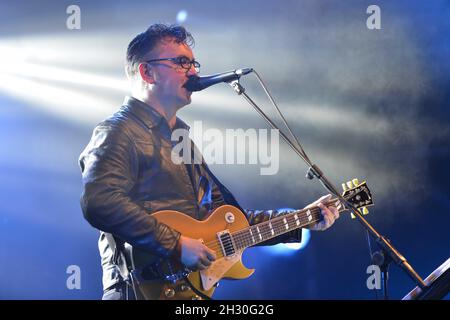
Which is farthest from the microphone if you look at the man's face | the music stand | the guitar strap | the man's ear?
the music stand

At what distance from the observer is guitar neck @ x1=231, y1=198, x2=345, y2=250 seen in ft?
9.23

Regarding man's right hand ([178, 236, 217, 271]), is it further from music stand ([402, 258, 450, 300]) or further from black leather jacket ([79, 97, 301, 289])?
music stand ([402, 258, 450, 300])

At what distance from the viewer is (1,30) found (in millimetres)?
3510

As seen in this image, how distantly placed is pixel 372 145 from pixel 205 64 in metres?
1.35

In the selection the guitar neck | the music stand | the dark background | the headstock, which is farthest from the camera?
the dark background

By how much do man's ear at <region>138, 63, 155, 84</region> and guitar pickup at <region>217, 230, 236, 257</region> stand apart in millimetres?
955

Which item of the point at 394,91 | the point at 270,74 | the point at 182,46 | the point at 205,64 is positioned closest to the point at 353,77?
the point at 394,91

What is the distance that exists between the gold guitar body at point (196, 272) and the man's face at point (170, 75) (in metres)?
0.69

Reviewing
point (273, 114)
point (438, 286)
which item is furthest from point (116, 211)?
point (273, 114)

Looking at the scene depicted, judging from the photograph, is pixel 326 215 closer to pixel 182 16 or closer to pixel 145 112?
pixel 145 112

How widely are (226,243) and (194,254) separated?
262mm

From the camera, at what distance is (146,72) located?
9.96 feet
